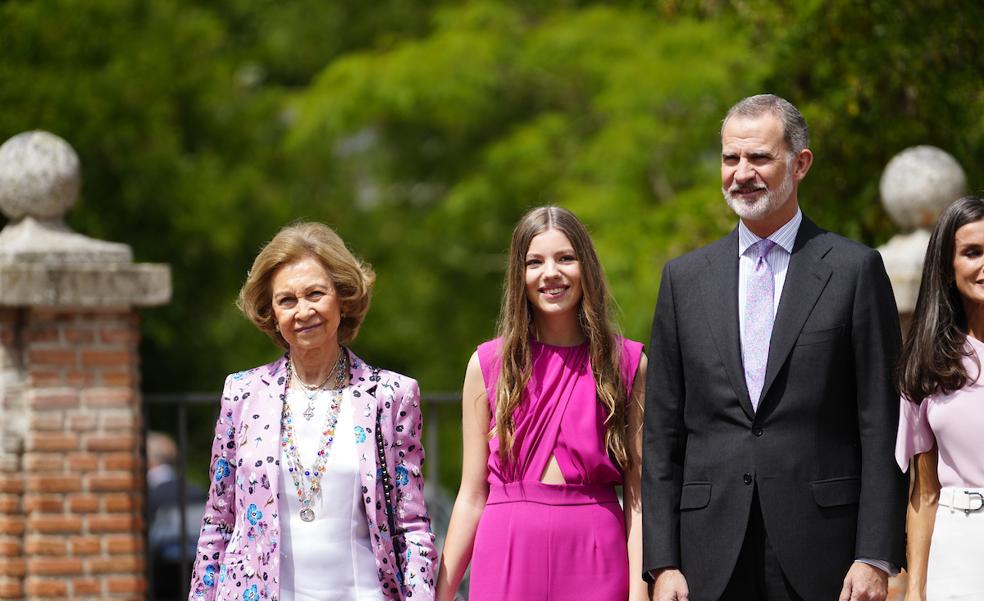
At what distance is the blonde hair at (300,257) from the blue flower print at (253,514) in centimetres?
60

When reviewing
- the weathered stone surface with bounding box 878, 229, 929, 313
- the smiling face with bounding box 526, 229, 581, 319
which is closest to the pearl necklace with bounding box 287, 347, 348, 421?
the smiling face with bounding box 526, 229, 581, 319

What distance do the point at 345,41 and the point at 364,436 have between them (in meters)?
17.6

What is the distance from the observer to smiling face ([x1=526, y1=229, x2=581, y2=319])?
4902mm

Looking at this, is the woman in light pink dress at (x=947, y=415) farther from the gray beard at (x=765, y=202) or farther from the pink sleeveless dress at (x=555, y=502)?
the pink sleeveless dress at (x=555, y=502)

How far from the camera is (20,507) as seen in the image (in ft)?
22.1

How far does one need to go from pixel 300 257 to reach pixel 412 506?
0.87 m

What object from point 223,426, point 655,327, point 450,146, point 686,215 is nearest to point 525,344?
point 655,327

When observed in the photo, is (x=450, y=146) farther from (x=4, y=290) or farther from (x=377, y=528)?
(x=377, y=528)

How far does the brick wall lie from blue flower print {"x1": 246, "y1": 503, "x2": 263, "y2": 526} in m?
2.28

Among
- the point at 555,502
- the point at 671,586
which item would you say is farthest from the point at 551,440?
the point at 671,586

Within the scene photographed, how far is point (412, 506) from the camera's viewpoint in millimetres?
4758

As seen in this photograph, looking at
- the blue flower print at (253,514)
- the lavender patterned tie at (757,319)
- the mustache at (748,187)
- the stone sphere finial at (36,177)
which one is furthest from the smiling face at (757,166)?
the stone sphere finial at (36,177)

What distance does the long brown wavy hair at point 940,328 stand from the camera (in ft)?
14.6

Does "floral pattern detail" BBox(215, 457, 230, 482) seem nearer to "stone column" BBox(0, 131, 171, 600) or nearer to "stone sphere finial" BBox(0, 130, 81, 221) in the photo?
"stone column" BBox(0, 131, 171, 600)
